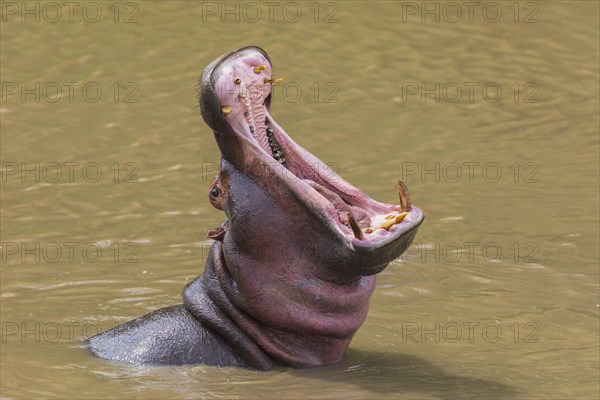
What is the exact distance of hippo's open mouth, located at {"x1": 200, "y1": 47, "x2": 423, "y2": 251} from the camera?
5.93 metres

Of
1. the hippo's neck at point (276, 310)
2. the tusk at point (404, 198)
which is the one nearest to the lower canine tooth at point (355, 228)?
the tusk at point (404, 198)

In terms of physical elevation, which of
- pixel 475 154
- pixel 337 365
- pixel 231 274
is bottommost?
pixel 475 154

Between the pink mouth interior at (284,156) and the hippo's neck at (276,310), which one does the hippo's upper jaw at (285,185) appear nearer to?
the pink mouth interior at (284,156)

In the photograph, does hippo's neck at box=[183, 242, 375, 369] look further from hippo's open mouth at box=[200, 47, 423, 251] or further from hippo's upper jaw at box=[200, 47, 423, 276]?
hippo's open mouth at box=[200, 47, 423, 251]

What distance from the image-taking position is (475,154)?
11000mm

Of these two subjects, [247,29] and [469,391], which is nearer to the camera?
[469,391]

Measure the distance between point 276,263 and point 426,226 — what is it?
3.41m

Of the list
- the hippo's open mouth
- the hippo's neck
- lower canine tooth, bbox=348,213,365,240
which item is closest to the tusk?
the hippo's open mouth

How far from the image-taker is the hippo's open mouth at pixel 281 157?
5.93 meters

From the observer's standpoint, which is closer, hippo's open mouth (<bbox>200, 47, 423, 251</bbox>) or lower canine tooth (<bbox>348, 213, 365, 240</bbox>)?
lower canine tooth (<bbox>348, 213, 365, 240</bbox>)

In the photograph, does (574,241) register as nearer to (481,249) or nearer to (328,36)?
(481,249)

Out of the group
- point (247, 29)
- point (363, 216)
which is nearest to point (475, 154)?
point (247, 29)

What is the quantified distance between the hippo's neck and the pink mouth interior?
32cm

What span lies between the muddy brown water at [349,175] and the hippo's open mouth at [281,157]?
724mm
